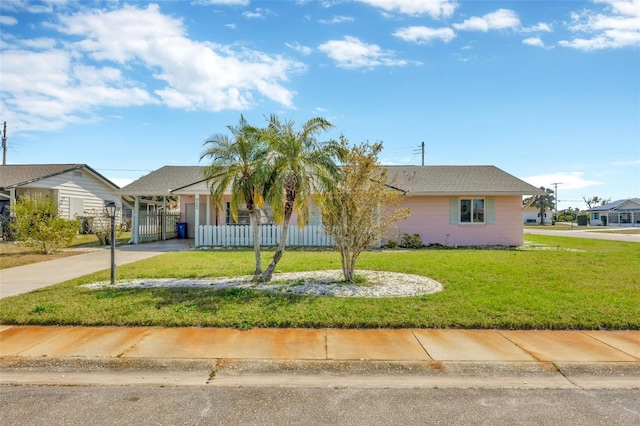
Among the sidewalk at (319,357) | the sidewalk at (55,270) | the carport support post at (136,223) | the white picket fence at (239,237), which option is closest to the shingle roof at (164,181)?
the carport support post at (136,223)

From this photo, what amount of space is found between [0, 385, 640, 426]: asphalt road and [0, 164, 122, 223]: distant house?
1984 cm

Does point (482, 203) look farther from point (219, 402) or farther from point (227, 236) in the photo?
point (219, 402)

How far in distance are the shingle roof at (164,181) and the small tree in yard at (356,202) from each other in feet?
37.5

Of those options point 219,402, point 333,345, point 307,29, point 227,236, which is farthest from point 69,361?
point 227,236

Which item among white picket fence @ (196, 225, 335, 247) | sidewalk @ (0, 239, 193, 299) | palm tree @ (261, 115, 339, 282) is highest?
palm tree @ (261, 115, 339, 282)

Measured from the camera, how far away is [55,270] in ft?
34.3

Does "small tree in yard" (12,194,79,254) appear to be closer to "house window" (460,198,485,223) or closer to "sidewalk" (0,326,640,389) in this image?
"sidewalk" (0,326,640,389)

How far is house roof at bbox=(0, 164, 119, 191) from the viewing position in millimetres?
21812

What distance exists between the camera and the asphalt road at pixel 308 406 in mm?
3281

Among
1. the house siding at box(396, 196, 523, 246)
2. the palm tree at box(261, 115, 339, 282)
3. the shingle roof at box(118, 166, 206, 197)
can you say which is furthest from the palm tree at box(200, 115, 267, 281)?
the house siding at box(396, 196, 523, 246)

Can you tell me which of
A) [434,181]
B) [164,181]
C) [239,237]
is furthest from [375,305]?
[164,181]

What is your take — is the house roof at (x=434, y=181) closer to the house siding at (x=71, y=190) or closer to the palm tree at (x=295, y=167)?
the house siding at (x=71, y=190)

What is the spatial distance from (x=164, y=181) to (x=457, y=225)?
15364 mm

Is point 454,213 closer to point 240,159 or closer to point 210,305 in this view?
point 240,159
